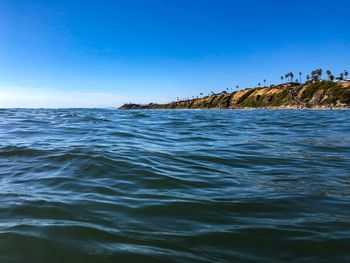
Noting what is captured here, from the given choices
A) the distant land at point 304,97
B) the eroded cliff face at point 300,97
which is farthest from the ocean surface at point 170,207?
the eroded cliff face at point 300,97

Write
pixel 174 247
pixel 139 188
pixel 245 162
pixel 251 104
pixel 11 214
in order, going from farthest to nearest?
pixel 251 104, pixel 245 162, pixel 139 188, pixel 11 214, pixel 174 247

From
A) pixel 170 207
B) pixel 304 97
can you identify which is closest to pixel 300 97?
pixel 304 97

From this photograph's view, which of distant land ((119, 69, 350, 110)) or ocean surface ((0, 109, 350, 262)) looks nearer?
ocean surface ((0, 109, 350, 262))

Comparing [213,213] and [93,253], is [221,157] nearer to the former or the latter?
[213,213]

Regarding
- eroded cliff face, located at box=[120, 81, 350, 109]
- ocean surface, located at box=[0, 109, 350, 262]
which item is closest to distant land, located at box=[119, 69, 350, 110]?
eroded cliff face, located at box=[120, 81, 350, 109]

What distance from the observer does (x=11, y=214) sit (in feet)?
17.3

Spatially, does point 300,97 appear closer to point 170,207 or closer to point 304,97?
point 304,97

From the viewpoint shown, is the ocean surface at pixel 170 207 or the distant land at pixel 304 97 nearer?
the ocean surface at pixel 170 207

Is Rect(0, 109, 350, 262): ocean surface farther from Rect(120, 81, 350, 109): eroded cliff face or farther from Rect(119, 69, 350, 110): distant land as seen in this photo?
Rect(120, 81, 350, 109): eroded cliff face

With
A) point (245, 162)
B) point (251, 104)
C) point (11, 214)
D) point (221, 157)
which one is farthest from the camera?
point (251, 104)

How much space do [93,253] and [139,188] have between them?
3.17m

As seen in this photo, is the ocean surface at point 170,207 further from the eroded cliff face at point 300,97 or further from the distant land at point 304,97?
the eroded cliff face at point 300,97

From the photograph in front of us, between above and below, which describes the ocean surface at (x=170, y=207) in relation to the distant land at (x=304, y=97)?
below

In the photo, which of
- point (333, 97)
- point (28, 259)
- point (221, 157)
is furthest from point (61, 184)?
point (333, 97)
